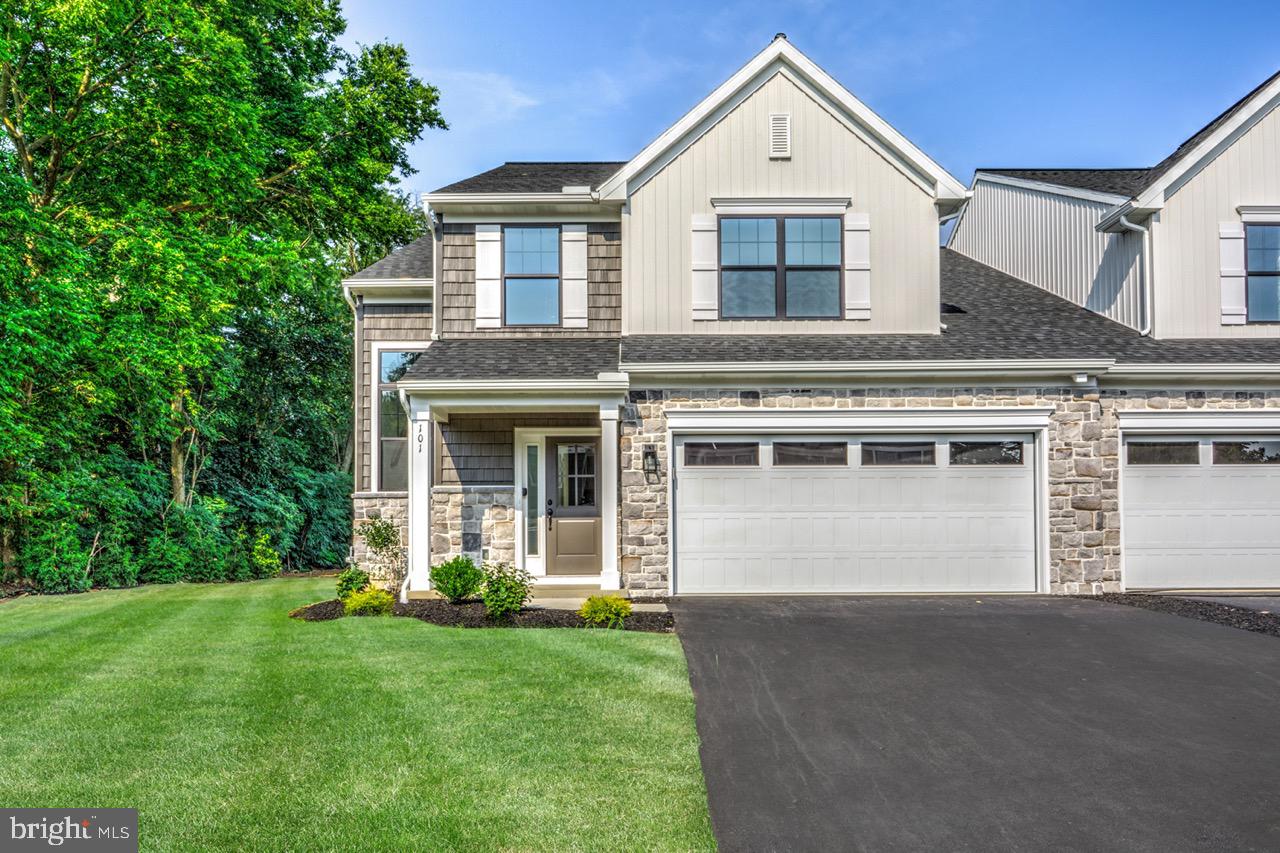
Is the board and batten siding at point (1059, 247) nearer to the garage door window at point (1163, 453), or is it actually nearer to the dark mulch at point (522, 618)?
the garage door window at point (1163, 453)

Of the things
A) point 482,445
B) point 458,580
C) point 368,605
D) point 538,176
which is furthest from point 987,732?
point 538,176

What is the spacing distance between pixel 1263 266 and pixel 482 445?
12.2 m

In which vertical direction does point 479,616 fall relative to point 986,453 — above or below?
below

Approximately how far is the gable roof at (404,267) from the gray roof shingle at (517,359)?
5.20 ft

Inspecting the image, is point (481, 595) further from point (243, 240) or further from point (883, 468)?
point (243, 240)

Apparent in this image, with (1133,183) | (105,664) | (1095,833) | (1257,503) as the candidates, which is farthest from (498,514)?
(1133,183)

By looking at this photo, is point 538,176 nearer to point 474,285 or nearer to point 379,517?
point 474,285

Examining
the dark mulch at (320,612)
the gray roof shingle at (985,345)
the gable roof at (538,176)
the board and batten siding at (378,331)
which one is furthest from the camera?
the board and batten siding at (378,331)

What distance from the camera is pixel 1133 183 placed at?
13.5 meters

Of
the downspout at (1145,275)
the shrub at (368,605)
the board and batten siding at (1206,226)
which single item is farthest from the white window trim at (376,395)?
the board and batten siding at (1206,226)

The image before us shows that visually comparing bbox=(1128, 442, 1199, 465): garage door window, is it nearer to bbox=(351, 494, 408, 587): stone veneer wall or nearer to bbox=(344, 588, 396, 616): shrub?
bbox=(344, 588, 396, 616): shrub

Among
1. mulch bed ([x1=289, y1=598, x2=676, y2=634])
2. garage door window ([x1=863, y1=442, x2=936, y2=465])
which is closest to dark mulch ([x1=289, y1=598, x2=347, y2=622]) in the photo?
mulch bed ([x1=289, y1=598, x2=676, y2=634])

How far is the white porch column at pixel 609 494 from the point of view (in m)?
10.8

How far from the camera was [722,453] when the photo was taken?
1120 centimetres
